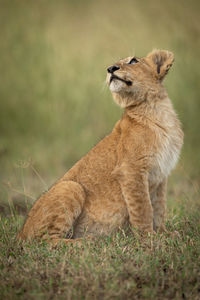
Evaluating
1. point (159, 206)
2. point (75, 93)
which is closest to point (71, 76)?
point (75, 93)

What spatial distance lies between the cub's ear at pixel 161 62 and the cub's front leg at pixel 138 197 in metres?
1.20

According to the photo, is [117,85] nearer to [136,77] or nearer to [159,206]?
[136,77]

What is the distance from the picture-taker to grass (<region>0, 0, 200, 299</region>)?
521 cm

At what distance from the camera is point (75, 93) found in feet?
35.6

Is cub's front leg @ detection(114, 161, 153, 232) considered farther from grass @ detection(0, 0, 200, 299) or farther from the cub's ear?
the cub's ear

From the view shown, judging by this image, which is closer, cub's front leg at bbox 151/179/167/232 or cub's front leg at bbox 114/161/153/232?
cub's front leg at bbox 114/161/153/232

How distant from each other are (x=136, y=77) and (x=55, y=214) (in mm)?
1779

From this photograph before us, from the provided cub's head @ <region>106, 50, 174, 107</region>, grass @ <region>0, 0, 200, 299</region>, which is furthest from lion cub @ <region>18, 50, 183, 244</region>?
grass @ <region>0, 0, 200, 299</region>

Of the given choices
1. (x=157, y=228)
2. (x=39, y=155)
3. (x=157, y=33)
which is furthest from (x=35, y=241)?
(x=157, y=33)

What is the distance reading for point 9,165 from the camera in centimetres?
901

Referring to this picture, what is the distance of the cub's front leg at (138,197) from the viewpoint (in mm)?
4516

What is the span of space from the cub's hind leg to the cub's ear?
66.0 inches

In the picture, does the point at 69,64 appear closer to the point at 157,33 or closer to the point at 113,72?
the point at 157,33

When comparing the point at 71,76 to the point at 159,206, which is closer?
the point at 159,206
